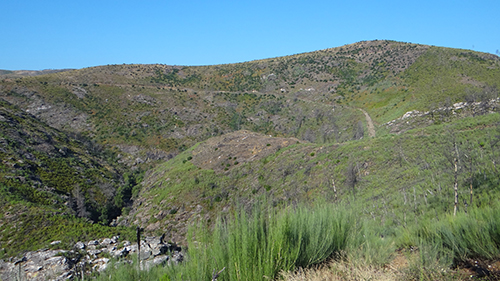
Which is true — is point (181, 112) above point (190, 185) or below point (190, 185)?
above

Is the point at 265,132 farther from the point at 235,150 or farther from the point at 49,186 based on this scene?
the point at 49,186

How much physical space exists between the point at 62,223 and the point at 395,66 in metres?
72.3

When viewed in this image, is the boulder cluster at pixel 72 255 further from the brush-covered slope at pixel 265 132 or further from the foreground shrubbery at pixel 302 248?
the foreground shrubbery at pixel 302 248

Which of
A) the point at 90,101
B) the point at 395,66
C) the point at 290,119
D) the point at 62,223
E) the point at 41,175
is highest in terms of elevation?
the point at 395,66

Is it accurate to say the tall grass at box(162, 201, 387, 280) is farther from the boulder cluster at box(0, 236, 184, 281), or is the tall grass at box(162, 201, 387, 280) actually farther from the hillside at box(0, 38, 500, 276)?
the boulder cluster at box(0, 236, 184, 281)

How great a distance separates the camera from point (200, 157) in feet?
131

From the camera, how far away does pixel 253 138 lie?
37.7m

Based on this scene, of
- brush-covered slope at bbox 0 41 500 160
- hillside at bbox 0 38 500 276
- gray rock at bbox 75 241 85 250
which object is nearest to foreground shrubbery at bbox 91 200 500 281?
hillside at bbox 0 38 500 276

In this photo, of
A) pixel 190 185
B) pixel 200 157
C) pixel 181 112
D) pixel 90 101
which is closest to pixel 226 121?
pixel 181 112

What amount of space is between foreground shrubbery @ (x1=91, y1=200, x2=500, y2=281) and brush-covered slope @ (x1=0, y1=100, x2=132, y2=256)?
22.8 metres

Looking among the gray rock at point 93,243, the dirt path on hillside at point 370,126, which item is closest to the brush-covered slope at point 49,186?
the gray rock at point 93,243

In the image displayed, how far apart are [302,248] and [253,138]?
111 feet

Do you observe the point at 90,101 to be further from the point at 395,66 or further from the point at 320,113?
the point at 395,66

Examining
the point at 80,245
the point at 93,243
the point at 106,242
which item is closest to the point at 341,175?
the point at 106,242
